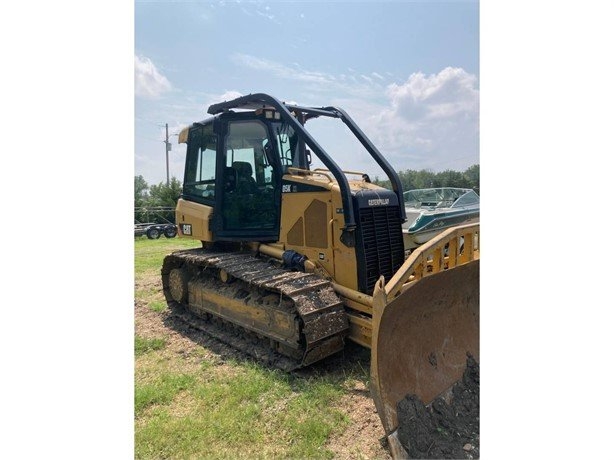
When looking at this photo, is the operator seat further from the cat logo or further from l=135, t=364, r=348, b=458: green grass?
l=135, t=364, r=348, b=458: green grass

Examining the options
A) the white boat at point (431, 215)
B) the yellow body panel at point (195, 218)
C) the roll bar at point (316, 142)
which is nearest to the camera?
the roll bar at point (316, 142)

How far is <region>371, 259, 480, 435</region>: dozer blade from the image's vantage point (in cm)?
243

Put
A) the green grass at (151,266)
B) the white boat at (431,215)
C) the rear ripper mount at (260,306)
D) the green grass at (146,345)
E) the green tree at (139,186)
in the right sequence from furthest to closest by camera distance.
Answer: the white boat at (431,215) < the green grass at (151,266) < the green grass at (146,345) < the rear ripper mount at (260,306) < the green tree at (139,186)

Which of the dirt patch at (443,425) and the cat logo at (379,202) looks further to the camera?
the cat logo at (379,202)

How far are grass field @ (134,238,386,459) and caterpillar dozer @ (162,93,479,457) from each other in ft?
0.76

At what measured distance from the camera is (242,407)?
2.91m

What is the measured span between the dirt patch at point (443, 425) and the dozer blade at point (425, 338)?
0.05 meters

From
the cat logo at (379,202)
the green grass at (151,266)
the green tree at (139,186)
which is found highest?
the green tree at (139,186)

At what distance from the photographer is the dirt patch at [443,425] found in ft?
7.49

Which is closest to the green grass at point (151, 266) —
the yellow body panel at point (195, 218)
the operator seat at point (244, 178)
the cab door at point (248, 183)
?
the yellow body panel at point (195, 218)

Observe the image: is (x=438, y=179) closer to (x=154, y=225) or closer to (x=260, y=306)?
(x=260, y=306)

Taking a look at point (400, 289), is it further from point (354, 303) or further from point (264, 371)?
point (264, 371)

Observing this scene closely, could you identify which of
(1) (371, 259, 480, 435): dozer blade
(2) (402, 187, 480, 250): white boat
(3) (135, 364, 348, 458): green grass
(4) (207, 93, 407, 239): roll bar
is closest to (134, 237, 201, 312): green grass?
(4) (207, 93, 407, 239): roll bar

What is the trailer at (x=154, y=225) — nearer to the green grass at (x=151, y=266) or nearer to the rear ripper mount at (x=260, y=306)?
the green grass at (x=151, y=266)
